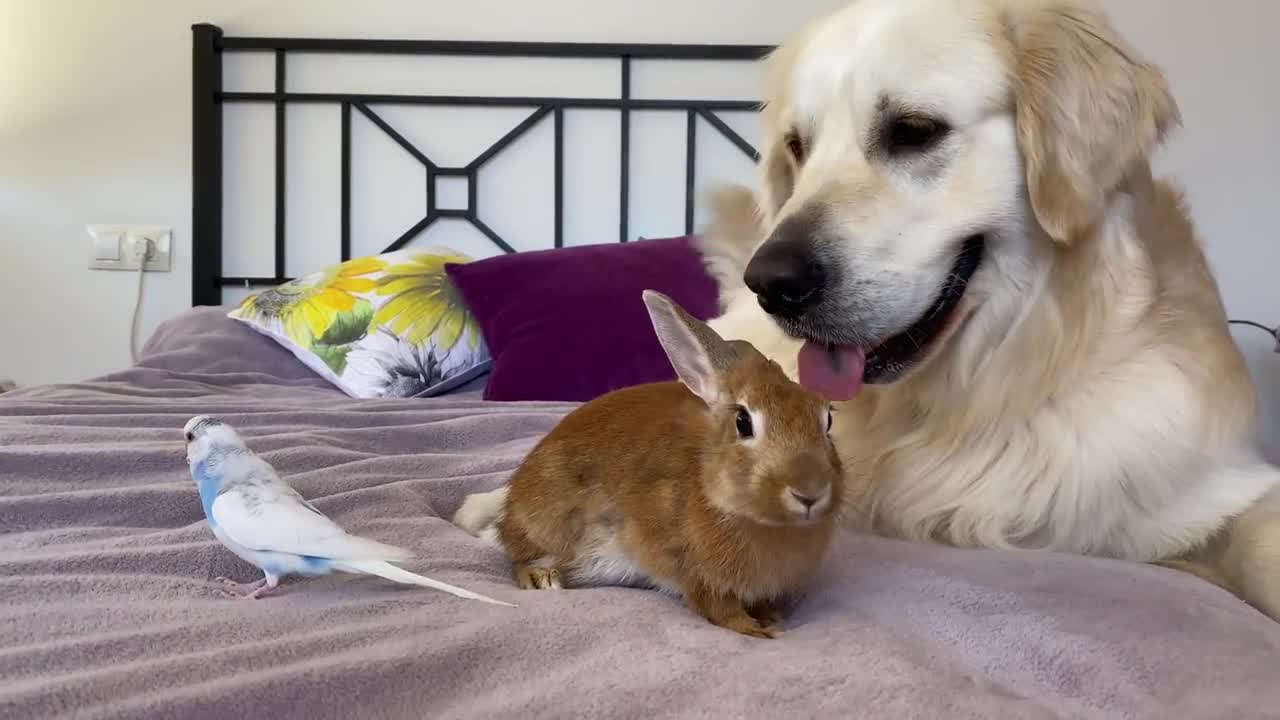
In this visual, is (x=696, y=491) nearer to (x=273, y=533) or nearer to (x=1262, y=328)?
(x=273, y=533)

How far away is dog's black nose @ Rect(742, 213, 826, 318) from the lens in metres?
0.98

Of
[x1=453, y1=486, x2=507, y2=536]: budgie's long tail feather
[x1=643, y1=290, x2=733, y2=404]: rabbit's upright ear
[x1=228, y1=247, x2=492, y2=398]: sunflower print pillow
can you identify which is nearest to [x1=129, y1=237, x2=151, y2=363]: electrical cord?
[x1=228, y1=247, x2=492, y2=398]: sunflower print pillow

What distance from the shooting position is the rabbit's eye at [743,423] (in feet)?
2.31

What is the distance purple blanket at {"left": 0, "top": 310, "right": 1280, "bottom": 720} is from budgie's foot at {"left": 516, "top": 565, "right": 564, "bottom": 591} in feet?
0.08

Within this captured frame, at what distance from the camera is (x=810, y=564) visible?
740 millimetres

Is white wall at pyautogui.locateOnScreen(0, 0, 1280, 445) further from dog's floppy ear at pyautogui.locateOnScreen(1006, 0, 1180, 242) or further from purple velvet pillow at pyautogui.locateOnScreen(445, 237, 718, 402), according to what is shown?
dog's floppy ear at pyautogui.locateOnScreen(1006, 0, 1180, 242)

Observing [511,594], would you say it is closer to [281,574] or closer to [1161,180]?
[281,574]

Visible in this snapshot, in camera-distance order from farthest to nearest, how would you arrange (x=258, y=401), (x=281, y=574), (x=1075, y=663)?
(x=258, y=401) < (x=281, y=574) < (x=1075, y=663)

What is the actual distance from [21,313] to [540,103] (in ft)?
6.25

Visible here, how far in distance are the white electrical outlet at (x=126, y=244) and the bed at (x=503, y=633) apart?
6.63ft

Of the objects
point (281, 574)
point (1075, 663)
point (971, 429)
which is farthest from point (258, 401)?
point (1075, 663)

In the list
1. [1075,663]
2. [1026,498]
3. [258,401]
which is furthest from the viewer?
[258,401]

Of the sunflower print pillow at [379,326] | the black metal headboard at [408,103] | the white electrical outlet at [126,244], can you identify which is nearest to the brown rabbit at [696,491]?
the sunflower print pillow at [379,326]

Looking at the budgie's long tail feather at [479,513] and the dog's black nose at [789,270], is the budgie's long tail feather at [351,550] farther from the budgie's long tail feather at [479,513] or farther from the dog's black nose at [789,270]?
the dog's black nose at [789,270]
